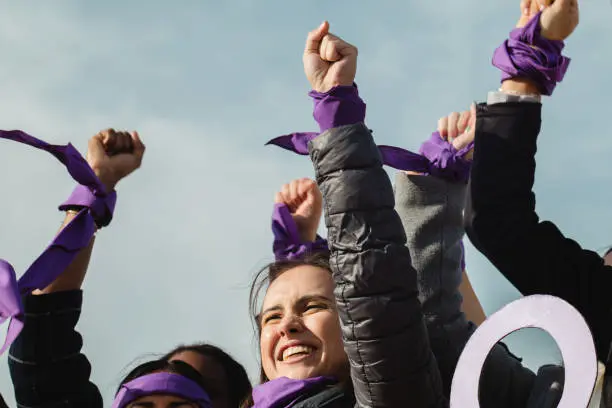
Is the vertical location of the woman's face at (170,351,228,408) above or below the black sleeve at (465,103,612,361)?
below

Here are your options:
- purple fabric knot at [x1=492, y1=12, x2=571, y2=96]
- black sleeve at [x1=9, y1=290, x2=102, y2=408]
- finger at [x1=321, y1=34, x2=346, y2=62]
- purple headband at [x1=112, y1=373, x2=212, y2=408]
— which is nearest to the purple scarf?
purple headband at [x1=112, y1=373, x2=212, y2=408]

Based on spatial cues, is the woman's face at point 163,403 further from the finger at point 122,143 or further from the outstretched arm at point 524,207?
the outstretched arm at point 524,207

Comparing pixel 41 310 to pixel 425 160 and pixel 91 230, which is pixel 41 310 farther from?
pixel 425 160

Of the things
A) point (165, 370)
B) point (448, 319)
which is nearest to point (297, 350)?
point (448, 319)

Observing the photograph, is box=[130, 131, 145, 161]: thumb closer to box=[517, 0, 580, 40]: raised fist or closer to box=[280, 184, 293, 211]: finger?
box=[280, 184, 293, 211]: finger

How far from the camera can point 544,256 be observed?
286cm

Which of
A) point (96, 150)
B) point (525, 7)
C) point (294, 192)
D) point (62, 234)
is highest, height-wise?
point (525, 7)

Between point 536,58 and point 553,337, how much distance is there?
873 mm

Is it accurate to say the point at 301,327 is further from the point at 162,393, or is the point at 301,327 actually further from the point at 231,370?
the point at 231,370

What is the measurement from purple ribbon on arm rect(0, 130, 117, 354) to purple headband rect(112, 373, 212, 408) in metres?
0.49

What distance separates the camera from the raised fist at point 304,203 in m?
3.77

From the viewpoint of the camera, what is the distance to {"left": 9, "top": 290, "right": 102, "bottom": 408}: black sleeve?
3.55 m

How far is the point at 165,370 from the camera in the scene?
145 inches

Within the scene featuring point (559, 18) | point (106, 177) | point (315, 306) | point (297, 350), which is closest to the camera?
point (559, 18)
